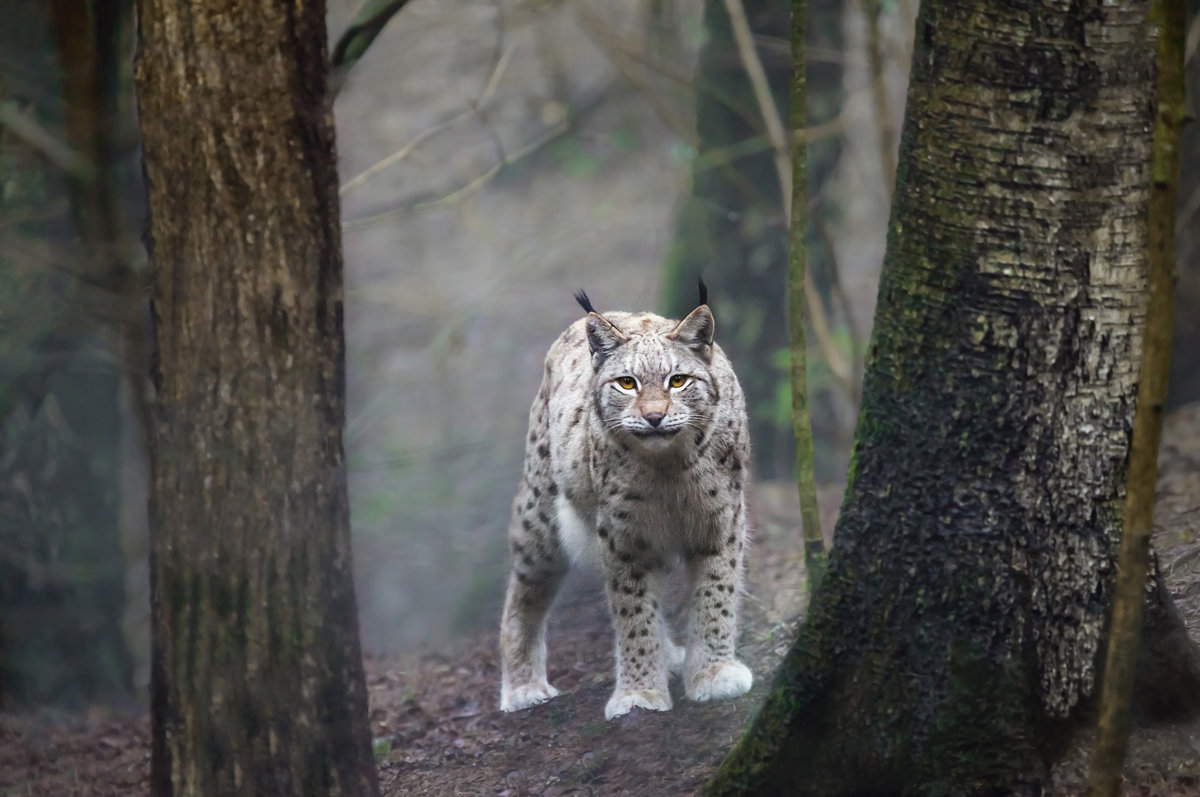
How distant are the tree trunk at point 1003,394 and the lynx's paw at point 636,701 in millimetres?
1753

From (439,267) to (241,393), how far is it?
40.8 ft

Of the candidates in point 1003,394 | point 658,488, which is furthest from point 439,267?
point 1003,394

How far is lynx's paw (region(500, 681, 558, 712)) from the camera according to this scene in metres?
5.94

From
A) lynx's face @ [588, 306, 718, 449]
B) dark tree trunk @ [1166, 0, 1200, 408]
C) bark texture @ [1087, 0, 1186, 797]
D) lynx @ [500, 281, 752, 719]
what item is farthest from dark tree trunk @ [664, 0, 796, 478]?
bark texture @ [1087, 0, 1186, 797]

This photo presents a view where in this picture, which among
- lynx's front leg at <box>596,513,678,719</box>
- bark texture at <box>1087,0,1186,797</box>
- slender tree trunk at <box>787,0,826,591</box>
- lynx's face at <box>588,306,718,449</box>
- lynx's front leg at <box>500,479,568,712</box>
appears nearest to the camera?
bark texture at <box>1087,0,1186,797</box>

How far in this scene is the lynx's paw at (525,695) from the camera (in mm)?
5941

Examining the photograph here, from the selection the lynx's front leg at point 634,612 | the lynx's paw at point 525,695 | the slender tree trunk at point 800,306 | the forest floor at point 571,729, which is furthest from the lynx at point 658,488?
the lynx's paw at point 525,695

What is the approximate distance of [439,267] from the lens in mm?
16109

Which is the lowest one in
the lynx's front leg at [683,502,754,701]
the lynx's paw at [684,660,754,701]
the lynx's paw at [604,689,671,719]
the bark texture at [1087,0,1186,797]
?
the lynx's paw at [604,689,671,719]

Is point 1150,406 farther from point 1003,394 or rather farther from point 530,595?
point 530,595

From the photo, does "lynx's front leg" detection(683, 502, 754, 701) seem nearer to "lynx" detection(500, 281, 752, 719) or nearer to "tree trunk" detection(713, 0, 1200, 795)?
"lynx" detection(500, 281, 752, 719)

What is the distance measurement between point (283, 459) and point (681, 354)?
205 cm

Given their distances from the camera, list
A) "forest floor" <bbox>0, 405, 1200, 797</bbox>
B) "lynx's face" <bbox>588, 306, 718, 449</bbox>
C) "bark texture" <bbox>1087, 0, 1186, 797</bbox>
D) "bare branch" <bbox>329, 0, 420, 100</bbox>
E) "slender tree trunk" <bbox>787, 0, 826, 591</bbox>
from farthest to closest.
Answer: "bare branch" <bbox>329, 0, 420, 100</bbox>, "lynx's face" <bbox>588, 306, 718, 449</bbox>, "slender tree trunk" <bbox>787, 0, 826, 591</bbox>, "forest floor" <bbox>0, 405, 1200, 797</bbox>, "bark texture" <bbox>1087, 0, 1186, 797</bbox>

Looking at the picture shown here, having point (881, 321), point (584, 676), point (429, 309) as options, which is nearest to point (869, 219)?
point (429, 309)
